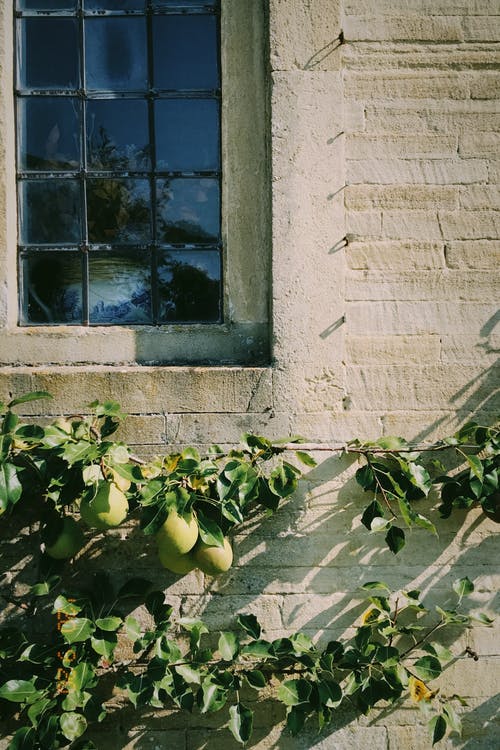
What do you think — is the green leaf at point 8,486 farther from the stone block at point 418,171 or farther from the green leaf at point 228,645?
the stone block at point 418,171

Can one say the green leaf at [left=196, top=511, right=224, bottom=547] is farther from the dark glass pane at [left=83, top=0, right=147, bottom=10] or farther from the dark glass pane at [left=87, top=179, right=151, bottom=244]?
the dark glass pane at [left=83, top=0, right=147, bottom=10]

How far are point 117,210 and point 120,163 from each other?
22cm

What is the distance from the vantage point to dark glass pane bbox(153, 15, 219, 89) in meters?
2.85

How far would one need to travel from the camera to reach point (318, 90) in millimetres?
2623

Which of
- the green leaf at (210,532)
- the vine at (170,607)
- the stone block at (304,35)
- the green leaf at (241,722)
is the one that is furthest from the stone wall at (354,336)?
the green leaf at (210,532)

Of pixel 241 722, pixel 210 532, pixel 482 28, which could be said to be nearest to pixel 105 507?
pixel 210 532

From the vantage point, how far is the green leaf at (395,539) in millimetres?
2516

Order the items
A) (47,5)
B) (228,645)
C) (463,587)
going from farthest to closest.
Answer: (47,5)
(463,587)
(228,645)

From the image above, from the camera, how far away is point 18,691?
2383 mm

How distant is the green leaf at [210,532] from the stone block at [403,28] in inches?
83.1

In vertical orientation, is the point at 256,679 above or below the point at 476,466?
below

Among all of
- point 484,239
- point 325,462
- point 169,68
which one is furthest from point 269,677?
point 169,68

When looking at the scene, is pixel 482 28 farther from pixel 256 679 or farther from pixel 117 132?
pixel 256 679

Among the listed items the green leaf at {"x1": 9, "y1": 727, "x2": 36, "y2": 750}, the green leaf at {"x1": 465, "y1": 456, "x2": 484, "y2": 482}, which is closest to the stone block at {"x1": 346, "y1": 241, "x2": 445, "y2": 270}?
the green leaf at {"x1": 465, "y1": 456, "x2": 484, "y2": 482}
